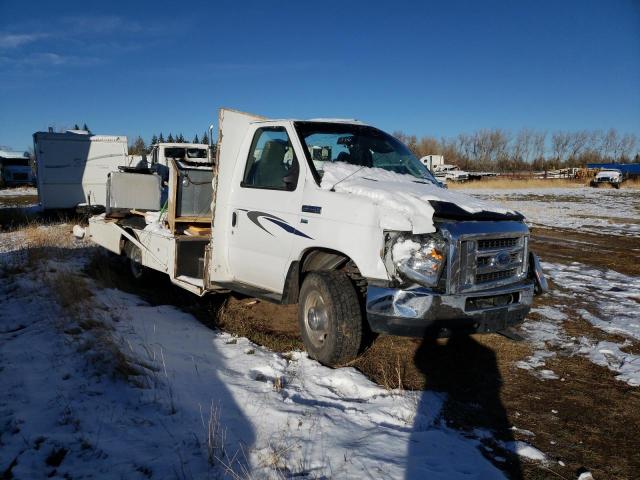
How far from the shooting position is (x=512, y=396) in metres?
3.90

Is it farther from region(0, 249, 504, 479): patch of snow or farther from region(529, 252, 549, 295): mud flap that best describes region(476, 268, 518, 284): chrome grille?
region(0, 249, 504, 479): patch of snow

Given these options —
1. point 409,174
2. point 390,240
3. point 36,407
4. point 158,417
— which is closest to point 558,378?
point 390,240

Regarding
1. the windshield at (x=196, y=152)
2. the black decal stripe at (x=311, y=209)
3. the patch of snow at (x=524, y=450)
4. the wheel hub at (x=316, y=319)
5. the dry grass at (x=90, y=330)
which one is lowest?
the patch of snow at (x=524, y=450)

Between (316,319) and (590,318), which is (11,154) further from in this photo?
(590,318)

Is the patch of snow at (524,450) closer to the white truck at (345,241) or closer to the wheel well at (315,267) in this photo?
the white truck at (345,241)

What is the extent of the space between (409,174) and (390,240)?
1612 millimetres

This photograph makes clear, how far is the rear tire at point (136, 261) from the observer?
7.07 m

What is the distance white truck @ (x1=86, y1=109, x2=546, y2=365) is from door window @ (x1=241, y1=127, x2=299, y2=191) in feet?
0.05

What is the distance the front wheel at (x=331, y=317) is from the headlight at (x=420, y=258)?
651 millimetres

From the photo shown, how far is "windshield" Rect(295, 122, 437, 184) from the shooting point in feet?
15.9

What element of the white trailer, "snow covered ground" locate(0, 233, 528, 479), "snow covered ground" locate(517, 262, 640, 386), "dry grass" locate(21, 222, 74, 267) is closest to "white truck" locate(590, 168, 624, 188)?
"snow covered ground" locate(517, 262, 640, 386)

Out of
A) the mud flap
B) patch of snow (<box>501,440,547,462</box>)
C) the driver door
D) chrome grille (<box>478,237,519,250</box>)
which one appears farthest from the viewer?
the driver door

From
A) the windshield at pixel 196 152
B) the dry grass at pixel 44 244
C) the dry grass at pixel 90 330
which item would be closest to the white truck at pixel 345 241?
the dry grass at pixel 90 330

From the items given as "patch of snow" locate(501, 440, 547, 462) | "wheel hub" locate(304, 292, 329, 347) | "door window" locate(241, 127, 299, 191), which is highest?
"door window" locate(241, 127, 299, 191)
